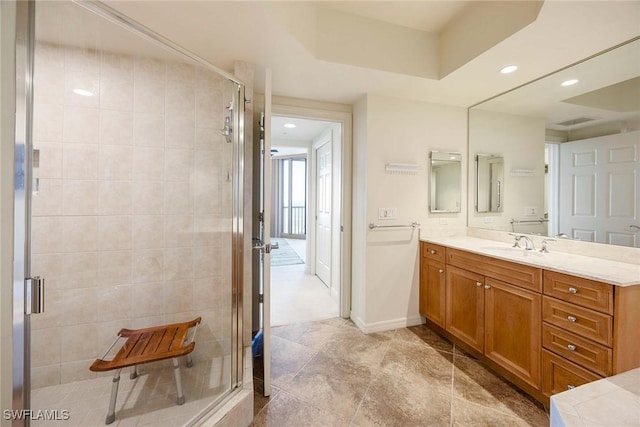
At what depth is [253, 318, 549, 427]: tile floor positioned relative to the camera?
143 centimetres

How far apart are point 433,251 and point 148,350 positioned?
233cm

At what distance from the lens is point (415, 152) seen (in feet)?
8.21

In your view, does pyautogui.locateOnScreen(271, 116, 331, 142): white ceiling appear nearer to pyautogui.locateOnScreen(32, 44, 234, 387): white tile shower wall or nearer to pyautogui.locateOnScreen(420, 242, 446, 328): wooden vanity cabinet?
pyautogui.locateOnScreen(32, 44, 234, 387): white tile shower wall

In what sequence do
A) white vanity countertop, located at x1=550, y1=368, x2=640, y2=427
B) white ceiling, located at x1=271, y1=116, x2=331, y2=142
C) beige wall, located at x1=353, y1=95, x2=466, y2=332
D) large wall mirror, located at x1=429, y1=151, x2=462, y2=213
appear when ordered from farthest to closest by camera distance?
white ceiling, located at x1=271, y1=116, x2=331, y2=142 < large wall mirror, located at x1=429, y1=151, x2=462, y2=213 < beige wall, located at x1=353, y1=95, x2=466, y2=332 < white vanity countertop, located at x1=550, y1=368, x2=640, y2=427

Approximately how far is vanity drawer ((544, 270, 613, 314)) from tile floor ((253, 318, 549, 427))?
2.34 feet

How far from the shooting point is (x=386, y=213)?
243 cm

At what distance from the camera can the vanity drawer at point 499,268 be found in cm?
153

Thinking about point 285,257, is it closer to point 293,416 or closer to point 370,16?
point 293,416

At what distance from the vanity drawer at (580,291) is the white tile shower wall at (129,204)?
2033 millimetres

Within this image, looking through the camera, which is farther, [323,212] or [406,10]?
[323,212]

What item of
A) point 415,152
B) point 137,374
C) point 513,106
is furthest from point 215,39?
point 513,106

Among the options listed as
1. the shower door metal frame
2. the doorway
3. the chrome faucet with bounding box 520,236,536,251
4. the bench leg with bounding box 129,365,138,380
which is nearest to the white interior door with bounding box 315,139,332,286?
the doorway

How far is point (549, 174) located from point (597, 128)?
408mm

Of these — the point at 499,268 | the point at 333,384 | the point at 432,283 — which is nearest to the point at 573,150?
the point at 499,268
